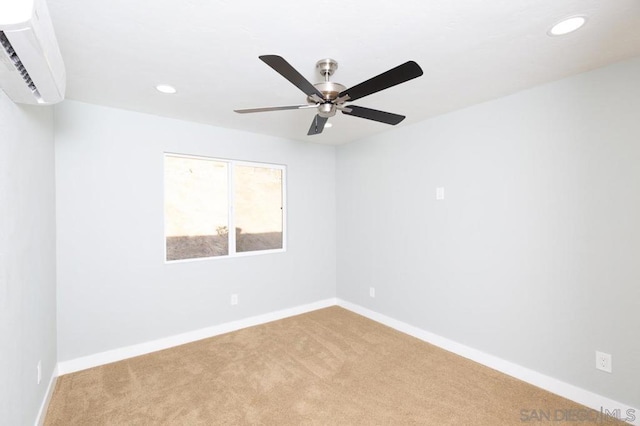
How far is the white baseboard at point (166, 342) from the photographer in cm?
265

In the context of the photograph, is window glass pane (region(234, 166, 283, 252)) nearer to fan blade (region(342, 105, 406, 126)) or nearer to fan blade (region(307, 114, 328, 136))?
fan blade (region(307, 114, 328, 136))

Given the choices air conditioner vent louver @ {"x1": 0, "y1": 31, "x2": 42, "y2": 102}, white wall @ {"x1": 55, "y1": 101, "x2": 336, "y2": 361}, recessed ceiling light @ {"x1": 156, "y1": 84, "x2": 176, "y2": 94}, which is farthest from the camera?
white wall @ {"x1": 55, "y1": 101, "x2": 336, "y2": 361}

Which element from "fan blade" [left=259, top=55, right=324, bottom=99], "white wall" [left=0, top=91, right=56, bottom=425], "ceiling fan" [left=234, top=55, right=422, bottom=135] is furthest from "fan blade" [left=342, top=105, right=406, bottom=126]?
"white wall" [left=0, top=91, right=56, bottom=425]

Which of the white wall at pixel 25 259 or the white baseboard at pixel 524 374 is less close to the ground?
the white wall at pixel 25 259

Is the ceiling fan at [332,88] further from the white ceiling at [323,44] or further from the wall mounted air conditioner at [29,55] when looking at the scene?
the wall mounted air conditioner at [29,55]

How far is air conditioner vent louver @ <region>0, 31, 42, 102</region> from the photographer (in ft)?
3.48

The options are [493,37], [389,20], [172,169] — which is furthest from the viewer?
[172,169]

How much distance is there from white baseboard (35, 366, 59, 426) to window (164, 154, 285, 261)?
1.25 m

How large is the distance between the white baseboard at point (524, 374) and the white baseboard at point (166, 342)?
1.32 metres

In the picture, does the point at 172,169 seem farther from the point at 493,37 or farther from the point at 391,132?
the point at 493,37

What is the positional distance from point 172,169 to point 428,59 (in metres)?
2.69

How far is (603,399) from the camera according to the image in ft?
6.85

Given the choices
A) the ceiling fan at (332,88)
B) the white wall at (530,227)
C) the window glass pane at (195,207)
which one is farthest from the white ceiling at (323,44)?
the window glass pane at (195,207)

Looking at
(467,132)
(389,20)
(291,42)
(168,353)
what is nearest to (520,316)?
(467,132)
